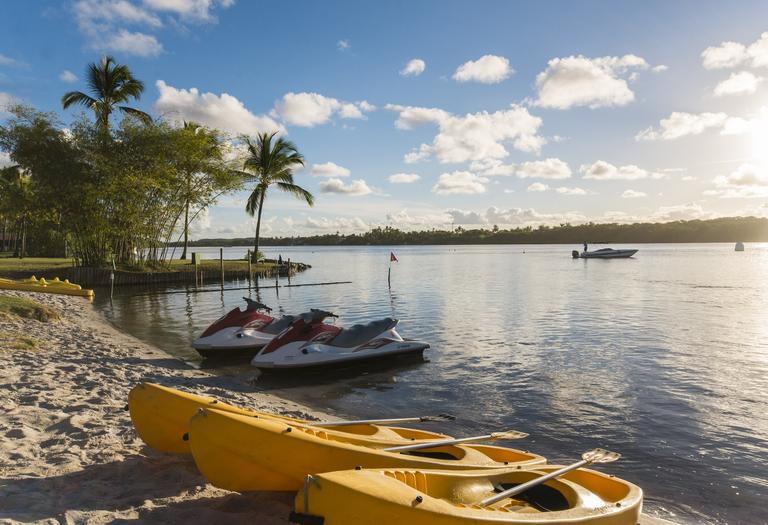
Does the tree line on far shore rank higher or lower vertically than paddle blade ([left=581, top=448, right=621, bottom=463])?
higher

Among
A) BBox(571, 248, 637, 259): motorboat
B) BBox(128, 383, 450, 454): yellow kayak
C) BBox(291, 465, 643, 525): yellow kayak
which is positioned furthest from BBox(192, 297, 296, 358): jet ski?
BBox(571, 248, 637, 259): motorboat

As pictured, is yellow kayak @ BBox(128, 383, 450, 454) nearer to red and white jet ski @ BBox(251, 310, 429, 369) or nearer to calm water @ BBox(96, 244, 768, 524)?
calm water @ BBox(96, 244, 768, 524)

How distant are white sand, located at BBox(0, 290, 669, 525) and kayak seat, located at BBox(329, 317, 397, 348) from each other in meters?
2.71

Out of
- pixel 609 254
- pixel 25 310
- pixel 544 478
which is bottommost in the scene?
pixel 544 478

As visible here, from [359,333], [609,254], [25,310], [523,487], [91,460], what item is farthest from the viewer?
[609,254]

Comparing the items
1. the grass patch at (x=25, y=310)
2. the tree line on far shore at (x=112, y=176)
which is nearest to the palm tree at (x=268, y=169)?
the tree line on far shore at (x=112, y=176)

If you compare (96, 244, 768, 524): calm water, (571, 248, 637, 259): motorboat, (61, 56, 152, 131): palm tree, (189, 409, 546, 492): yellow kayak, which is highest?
(61, 56, 152, 131): palm tree

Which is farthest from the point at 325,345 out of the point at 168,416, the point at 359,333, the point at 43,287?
the point at 43,287

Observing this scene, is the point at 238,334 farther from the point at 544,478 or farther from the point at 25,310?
the point at 544,478

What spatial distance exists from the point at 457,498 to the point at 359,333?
325 inches

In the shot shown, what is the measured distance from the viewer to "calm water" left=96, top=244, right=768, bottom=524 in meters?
6.75

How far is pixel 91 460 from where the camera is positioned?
16.9ft

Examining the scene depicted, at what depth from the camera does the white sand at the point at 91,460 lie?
13.7 feet

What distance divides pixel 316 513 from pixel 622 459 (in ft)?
17.5
